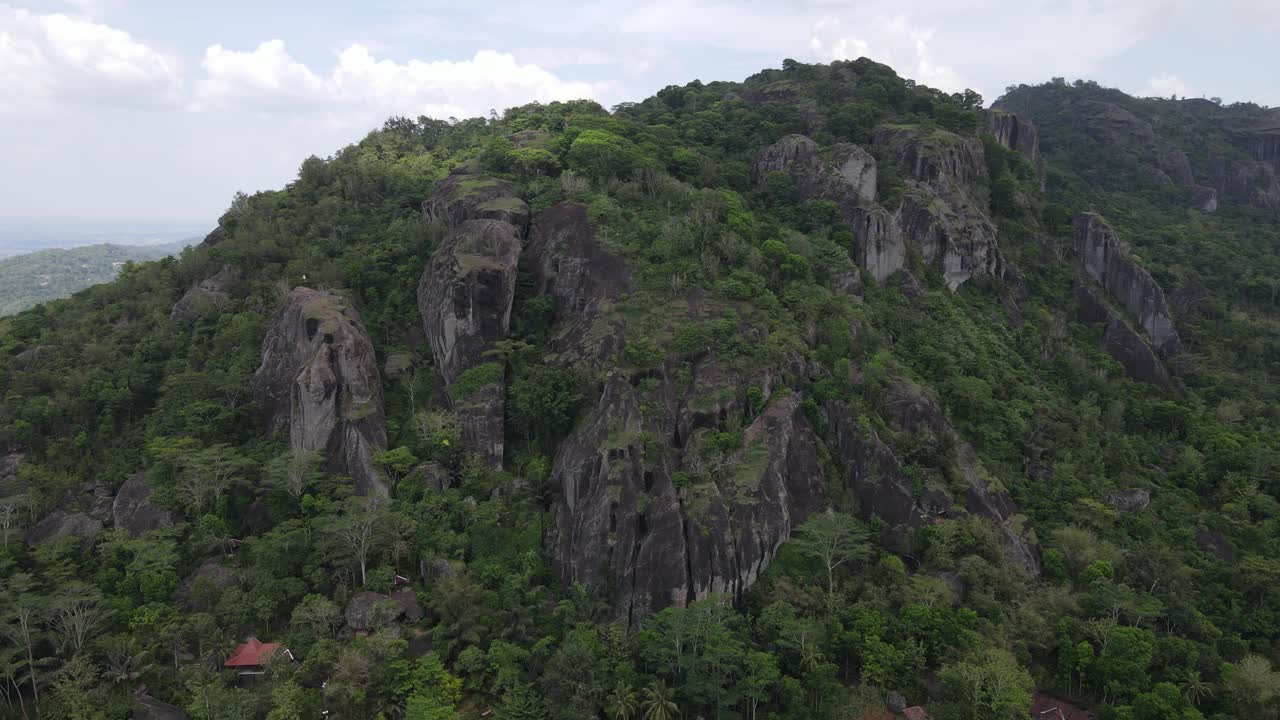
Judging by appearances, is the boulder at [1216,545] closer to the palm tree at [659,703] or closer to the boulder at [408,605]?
the palm tree at [659,703]

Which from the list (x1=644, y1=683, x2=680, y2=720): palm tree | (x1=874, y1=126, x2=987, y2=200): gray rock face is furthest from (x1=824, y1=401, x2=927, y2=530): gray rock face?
(x1=874, y1=126, x2=987, y2=200): gray rock face

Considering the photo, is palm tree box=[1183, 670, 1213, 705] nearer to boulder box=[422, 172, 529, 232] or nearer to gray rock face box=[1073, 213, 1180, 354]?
gray rock face box=[1073, 213, 1180, 354]

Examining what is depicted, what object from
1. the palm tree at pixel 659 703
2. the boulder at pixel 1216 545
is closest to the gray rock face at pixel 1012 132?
the boulder at pixel 1216 545

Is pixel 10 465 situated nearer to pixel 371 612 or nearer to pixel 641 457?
pixel 371 612

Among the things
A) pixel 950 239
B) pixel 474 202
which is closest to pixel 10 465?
pixel 474 202

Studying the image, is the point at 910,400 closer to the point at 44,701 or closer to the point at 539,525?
the point at 539,525

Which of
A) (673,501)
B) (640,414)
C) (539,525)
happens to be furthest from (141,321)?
(673,501)
